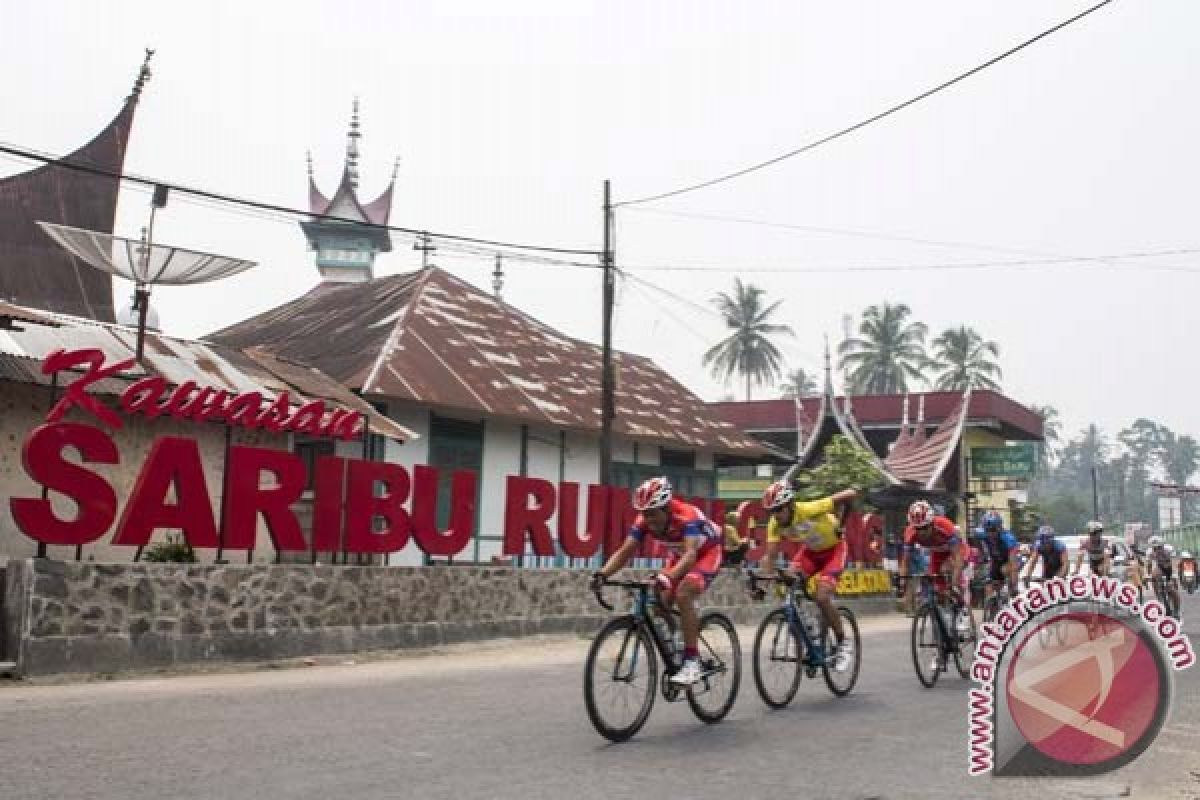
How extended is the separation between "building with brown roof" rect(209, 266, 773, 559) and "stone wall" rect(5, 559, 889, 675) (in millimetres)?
3597

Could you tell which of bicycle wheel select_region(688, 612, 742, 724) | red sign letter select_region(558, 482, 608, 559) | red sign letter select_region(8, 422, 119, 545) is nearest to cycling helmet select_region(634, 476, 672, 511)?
bicycle wheel select_region(688, 612, 742, 724)

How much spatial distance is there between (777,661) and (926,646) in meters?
2.43

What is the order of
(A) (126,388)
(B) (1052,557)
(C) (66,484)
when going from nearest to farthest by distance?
(C) (66,484), (B) (1052,557), (A) (126,388)

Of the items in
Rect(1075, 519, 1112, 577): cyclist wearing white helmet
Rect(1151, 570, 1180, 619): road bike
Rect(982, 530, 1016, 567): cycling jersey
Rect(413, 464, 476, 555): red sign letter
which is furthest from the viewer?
Rect(1151, 570, 1180, 619): road bike

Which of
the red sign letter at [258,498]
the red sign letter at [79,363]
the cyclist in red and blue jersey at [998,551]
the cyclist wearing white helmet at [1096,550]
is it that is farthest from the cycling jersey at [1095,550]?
the red sign letter at [79,363]

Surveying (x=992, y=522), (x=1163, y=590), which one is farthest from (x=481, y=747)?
(x=1163, y=590)

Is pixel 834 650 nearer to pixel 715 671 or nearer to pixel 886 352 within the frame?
pixel 715 671

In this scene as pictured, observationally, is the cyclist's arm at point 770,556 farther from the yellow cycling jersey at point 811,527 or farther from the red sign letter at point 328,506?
the red sign letter at point 328,506

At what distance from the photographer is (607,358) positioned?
21375 millimetres

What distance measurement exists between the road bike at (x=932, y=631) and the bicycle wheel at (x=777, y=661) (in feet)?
6.57

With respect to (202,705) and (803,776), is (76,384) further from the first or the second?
(803,776)

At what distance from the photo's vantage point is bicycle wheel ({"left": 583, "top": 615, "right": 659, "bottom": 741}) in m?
7.07

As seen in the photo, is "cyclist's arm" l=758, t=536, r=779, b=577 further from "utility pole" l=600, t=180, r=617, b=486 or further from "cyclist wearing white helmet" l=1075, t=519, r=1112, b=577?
"utility pole" l=600, t=180, r=617, b=486

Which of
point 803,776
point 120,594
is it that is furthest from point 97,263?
point 803,776
